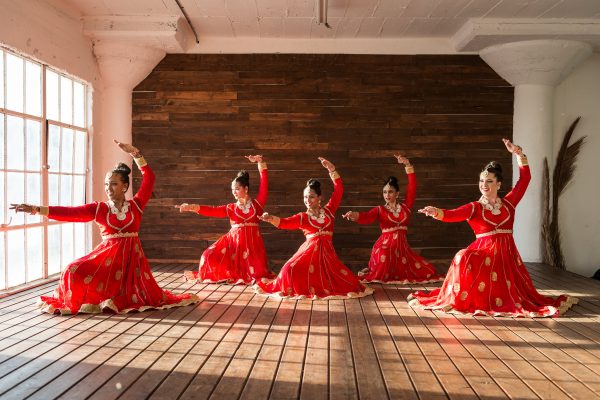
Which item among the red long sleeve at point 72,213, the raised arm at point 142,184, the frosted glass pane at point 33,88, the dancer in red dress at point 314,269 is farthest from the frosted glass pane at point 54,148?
the dancer in red dress at point 314,269

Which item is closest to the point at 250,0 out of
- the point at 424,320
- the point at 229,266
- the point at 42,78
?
the point at 42,78

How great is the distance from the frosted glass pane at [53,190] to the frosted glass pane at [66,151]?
0.22 metres

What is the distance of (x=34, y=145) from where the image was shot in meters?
6.15

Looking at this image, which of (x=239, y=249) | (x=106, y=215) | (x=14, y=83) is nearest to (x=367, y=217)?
(x=239, y=249)

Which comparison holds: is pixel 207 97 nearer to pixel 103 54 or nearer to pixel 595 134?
pixel 103 54

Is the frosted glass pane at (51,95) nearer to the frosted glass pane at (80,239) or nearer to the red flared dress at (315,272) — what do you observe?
the frosted glass pane at (80,239)

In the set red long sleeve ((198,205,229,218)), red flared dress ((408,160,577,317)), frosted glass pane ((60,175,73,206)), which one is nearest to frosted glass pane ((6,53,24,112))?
frosted glass pane ((60,175,73,206))

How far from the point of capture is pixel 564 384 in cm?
311

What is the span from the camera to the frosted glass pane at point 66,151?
6.91 m

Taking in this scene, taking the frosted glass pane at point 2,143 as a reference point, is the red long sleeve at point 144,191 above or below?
below

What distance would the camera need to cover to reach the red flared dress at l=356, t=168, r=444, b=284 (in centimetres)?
659

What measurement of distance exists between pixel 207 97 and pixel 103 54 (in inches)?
60.5

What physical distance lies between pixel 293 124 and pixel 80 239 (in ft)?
11.1

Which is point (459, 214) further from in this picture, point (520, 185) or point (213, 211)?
point (213, 211)
